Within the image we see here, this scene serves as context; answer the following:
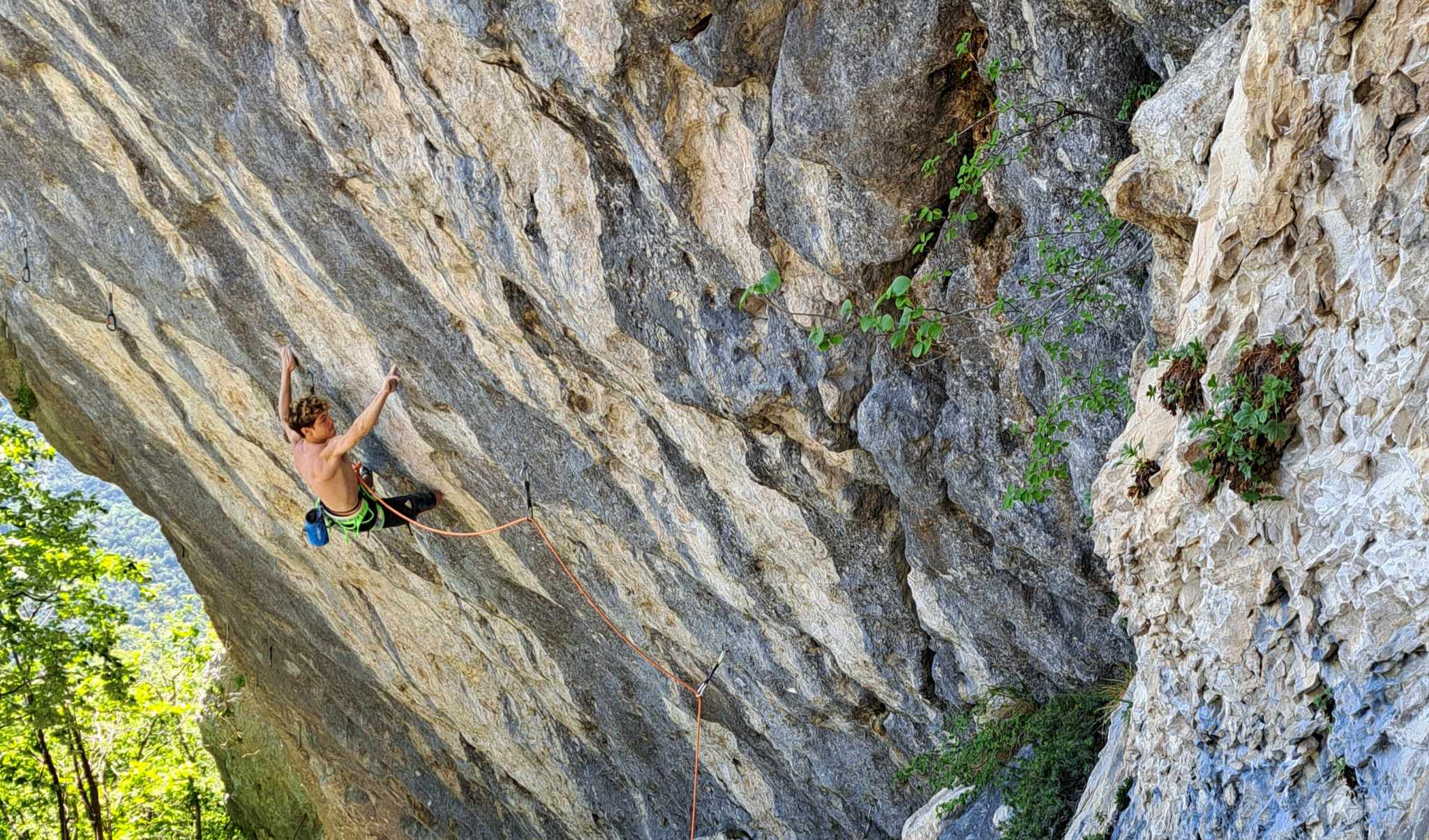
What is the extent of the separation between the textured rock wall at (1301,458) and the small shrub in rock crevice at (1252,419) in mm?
43

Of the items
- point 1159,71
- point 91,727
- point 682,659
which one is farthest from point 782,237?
point 91,727

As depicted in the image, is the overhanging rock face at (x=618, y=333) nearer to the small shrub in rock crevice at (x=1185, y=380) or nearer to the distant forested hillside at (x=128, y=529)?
the small shrub in rock crevice at (x=1185, y=380)

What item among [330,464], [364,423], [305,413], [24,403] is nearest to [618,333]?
[364,423]

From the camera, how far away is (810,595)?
7070 millimetres

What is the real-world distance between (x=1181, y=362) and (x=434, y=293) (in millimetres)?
4947

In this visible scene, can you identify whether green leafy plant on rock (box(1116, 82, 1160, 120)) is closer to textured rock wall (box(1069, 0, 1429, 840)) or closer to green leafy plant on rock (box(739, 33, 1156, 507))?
green leafy plant on rock (box(739, 33, 1156, 507))

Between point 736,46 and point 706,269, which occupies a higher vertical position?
point 736,46

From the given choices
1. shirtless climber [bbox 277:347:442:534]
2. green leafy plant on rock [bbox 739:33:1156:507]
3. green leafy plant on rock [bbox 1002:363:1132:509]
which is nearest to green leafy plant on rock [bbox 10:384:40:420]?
shirtless climber [bbox 277:347:442:534]

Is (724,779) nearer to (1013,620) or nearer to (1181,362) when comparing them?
(1013,620)

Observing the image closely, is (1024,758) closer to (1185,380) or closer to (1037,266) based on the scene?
(1037,266)

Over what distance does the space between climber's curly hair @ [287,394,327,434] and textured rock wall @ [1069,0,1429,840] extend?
5861 mm

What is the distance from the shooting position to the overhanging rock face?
5.01 meters

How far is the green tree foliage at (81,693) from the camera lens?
490 inches

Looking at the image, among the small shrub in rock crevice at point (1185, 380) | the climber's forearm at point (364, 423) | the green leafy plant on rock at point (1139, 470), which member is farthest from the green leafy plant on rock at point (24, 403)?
the small shrub in rock crevice at point (1185, 380)
